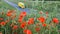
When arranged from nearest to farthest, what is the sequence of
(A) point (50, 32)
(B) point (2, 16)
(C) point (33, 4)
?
(A) point (50, 32)
(B) point (2, 16)
(C) point (33, 4)

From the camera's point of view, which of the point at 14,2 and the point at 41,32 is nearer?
the point at 41,32

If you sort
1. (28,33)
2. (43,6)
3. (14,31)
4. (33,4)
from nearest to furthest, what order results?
(28,33) < (14,31) < (43,6) < (33,4)

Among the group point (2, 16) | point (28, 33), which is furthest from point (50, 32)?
point (2, 16)

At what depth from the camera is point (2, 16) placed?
127 inches

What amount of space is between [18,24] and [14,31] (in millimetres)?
104

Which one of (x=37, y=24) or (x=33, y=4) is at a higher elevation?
(x=37, y=24)

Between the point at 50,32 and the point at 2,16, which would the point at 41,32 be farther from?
the point at 2,16

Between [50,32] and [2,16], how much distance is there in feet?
3.36

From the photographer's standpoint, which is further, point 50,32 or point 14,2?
point 14,2

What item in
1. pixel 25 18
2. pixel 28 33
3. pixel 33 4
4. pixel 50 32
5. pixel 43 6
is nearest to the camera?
pixel 28 33

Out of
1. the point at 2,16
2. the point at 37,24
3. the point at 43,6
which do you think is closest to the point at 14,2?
the point at 43,6

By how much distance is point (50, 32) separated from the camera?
2445 mm

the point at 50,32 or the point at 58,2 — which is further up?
the point at 50,32

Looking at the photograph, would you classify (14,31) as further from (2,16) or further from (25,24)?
(2,16)
